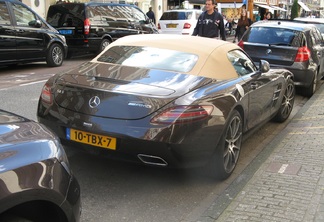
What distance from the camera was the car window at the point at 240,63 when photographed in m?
4.65

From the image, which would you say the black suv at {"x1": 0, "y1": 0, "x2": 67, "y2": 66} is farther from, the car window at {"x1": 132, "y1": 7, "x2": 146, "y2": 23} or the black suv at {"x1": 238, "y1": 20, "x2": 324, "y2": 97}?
the black suv at {"x1": 238, "y1": 20, "x2": 324, "y2": 97}

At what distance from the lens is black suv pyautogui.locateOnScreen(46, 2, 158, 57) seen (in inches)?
510

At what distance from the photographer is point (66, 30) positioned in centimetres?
1326

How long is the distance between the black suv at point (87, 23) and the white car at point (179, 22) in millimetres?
5735

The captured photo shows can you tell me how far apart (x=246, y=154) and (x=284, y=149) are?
49 centimetres

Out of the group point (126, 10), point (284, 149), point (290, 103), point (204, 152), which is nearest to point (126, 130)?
point (204, 152)

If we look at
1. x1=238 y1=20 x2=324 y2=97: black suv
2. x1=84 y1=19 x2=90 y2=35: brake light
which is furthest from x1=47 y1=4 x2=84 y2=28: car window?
x1=238 y1=20 x2=324 y2=97: black suv

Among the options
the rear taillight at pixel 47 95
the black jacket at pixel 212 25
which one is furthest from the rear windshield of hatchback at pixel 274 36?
the rear taillight at pixel 47 95

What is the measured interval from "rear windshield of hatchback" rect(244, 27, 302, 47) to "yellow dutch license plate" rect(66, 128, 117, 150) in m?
5.74

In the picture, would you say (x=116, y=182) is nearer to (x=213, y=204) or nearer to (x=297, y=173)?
(x=213, y=204)

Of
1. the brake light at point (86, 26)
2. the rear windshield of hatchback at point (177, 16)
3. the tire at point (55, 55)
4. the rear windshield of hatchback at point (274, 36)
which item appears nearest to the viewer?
the rear windshield of hatchback at point (274, 36)

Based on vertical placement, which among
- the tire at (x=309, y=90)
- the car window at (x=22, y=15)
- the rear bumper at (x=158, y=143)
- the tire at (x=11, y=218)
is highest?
the car window at (x=22, y=15)

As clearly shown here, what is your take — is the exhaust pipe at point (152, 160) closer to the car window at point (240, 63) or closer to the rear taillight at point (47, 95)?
the rear taillight at point (47, 95)

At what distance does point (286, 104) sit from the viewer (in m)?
6.45
